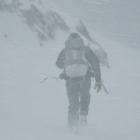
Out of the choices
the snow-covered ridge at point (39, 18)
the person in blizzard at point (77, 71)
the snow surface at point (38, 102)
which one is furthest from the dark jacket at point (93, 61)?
the snow-covered ridge at point (39, 18)

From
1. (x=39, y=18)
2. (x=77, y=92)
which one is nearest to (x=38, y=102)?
(x=77, y=92)

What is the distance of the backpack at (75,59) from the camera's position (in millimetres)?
3359

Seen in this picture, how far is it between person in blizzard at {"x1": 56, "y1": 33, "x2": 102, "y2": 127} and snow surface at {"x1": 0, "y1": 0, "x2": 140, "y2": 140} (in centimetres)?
22

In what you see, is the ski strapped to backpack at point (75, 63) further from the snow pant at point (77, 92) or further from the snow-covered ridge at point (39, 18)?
the snow-covered ridge at point (39, 18)

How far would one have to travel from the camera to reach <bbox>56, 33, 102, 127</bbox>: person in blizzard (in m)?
3.37

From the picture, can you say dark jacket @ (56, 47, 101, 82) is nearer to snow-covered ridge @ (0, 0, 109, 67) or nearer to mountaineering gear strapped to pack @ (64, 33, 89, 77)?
mountaineering gear strapped to pack @ (64, 33, 89, 77)

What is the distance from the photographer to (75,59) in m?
3.36

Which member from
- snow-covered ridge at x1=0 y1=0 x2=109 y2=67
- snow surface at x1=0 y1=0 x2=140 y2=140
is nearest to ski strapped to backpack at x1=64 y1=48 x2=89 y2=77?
snow surface at x1=0 y1=0 x2=140 y2=140

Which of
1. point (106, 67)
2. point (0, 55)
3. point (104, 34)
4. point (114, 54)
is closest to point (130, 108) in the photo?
point (0, 55)

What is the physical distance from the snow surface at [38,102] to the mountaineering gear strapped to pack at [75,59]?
563 mm

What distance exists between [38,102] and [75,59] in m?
1.52

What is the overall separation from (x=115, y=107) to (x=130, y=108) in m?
0.29

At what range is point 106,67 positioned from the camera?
1269 cm

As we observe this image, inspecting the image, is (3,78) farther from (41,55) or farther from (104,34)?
(104,34)
